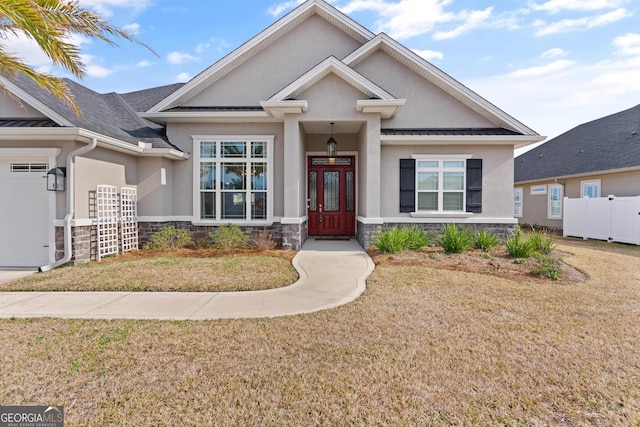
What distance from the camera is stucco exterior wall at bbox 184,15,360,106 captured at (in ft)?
34.9

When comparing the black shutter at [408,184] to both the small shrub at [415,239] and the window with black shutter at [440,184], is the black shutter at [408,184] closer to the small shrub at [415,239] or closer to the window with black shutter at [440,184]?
the window with black shutter at [440,184]

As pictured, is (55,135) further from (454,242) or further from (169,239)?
(454,242)

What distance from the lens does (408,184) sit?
10.2 m

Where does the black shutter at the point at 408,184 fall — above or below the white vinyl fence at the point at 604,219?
above

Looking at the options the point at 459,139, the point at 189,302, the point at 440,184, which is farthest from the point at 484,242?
the point at 189,302

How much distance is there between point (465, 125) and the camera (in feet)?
34.7

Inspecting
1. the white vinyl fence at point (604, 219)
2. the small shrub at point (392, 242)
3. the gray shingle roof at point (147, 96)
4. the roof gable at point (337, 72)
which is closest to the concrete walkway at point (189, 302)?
the small shrub at point (392, 242)

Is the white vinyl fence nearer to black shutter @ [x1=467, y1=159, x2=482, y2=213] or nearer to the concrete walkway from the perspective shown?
black shutter @ [x1=467, y1=159, x2=482, y2=213]

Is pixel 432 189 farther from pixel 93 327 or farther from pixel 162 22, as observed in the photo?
pixel 162 22

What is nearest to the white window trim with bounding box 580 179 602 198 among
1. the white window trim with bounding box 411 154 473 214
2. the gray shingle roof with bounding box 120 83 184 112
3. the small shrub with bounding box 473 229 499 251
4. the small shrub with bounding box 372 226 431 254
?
the white window trim with bounding box 411 154 473 214

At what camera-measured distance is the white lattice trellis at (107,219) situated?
7993mm

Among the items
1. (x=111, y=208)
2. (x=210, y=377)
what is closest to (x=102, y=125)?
(x=111, y=208)

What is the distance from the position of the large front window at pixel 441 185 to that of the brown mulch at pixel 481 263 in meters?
1.85

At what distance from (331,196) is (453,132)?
189 inches
